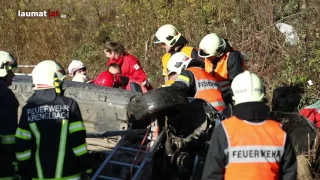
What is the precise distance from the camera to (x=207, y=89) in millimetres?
6098

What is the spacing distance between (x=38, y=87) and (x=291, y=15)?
7.76 meters

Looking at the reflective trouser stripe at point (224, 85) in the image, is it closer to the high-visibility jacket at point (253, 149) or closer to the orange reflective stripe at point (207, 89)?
the orange reflective stripe at point (207, 89)

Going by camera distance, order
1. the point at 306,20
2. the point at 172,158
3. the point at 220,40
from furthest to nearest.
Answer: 1. the point at 306,20
2. the point at 220,40
3. the point at 172,158

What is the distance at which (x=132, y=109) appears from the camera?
5559 millimetres

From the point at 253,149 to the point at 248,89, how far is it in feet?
1.35

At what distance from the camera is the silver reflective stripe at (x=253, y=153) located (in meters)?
3.64

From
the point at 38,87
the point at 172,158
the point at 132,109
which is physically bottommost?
the point at 172,158

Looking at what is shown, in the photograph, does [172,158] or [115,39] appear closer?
[172,158]

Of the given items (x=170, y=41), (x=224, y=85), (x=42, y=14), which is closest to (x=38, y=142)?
(x=224, y=85)

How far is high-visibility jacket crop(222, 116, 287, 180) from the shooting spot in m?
3.64

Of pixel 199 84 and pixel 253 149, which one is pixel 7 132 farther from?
pixel 199 84

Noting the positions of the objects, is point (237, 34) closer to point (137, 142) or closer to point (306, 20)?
point (306, 20)

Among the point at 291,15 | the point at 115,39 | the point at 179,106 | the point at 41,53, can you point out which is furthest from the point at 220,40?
the point at 41,53

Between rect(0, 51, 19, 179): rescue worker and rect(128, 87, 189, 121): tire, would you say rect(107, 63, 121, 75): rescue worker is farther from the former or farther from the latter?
rect(0, 51, 19, 179): rescue worker
